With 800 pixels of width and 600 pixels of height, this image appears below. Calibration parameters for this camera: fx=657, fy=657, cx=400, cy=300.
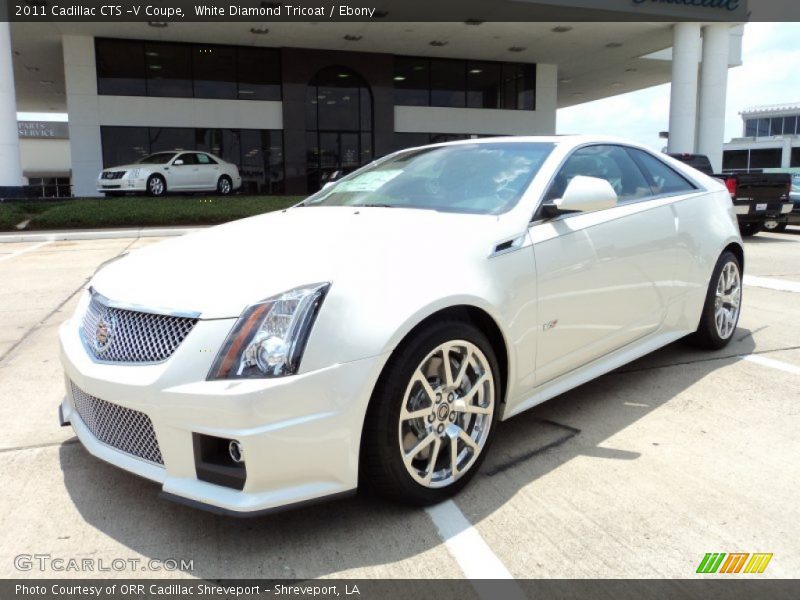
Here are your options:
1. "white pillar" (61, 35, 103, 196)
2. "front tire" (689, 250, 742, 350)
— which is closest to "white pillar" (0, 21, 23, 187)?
"white pillar" (61, 35, 103, 196)

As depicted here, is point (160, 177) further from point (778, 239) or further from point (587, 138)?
point (587, 138)

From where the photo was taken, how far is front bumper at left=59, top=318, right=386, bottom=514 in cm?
225

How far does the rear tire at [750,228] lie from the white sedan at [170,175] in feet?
53.3

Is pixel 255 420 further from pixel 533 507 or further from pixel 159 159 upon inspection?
pixel 159 159

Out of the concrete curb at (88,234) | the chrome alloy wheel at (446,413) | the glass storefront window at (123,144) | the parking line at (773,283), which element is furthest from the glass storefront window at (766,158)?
the chrome alloy wheel at (446,413)

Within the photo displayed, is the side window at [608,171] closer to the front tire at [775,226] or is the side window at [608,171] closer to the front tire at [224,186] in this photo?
the front tire at [775,226]

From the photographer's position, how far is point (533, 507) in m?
2.79

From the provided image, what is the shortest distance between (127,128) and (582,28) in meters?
16.5

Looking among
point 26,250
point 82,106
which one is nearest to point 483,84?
point 82,106

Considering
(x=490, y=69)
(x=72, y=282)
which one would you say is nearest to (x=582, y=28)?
(x=490, y=69)

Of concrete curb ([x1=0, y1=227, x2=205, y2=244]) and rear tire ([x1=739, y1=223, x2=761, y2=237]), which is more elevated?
rear tire ([x1=739, y1=223, x2=761, y2=237])

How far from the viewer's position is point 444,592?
2.25 metres

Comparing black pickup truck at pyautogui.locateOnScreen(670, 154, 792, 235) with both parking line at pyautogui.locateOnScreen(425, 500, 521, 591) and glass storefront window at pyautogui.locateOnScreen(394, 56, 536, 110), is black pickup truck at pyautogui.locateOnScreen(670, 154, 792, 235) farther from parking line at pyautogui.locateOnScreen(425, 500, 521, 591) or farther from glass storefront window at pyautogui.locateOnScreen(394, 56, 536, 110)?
glass storefront window at pyautogui.locateOnScreen(394, 56, 536, 110)

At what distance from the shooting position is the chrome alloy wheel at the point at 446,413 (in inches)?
104
